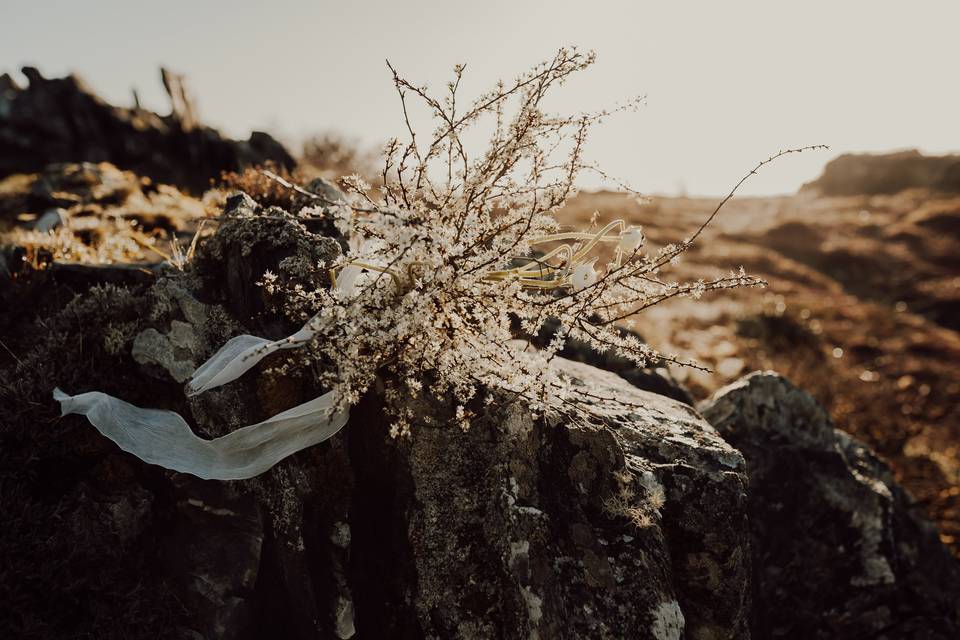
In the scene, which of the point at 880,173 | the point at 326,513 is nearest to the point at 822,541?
the point at 326,513

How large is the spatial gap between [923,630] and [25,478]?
666 cm

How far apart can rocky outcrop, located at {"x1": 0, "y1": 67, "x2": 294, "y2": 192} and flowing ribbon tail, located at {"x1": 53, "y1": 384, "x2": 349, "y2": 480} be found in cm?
1218

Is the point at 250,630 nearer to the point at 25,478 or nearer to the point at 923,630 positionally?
the point at 25,478

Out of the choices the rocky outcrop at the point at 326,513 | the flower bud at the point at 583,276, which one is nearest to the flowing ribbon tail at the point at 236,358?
the rocky outcrop at the point at 326,513

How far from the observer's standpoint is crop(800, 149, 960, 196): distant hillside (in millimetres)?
45781

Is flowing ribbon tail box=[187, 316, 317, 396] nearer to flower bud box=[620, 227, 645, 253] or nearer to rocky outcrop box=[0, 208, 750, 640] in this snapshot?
rocky outcrop box=[0, 208, 750, 640]

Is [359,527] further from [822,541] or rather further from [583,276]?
[822,541]

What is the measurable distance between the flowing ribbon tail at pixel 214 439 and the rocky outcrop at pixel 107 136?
480 inches

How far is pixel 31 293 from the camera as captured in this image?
16.7 feet

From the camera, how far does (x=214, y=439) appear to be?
10.8 feet

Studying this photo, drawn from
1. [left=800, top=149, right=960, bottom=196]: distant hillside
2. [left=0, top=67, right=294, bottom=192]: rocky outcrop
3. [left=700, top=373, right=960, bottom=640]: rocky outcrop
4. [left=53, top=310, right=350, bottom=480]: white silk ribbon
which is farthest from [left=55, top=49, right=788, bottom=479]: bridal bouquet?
[left=800, top=149, right=960, bottom=196]: distant hillside

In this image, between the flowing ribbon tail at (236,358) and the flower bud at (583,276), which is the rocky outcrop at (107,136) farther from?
the flower bud at (583,276)

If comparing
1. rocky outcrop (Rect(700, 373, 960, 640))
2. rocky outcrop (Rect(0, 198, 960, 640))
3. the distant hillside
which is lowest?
rocky outcrop (Rect(700, 373, 960, 640))

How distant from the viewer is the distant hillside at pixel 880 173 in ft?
150
